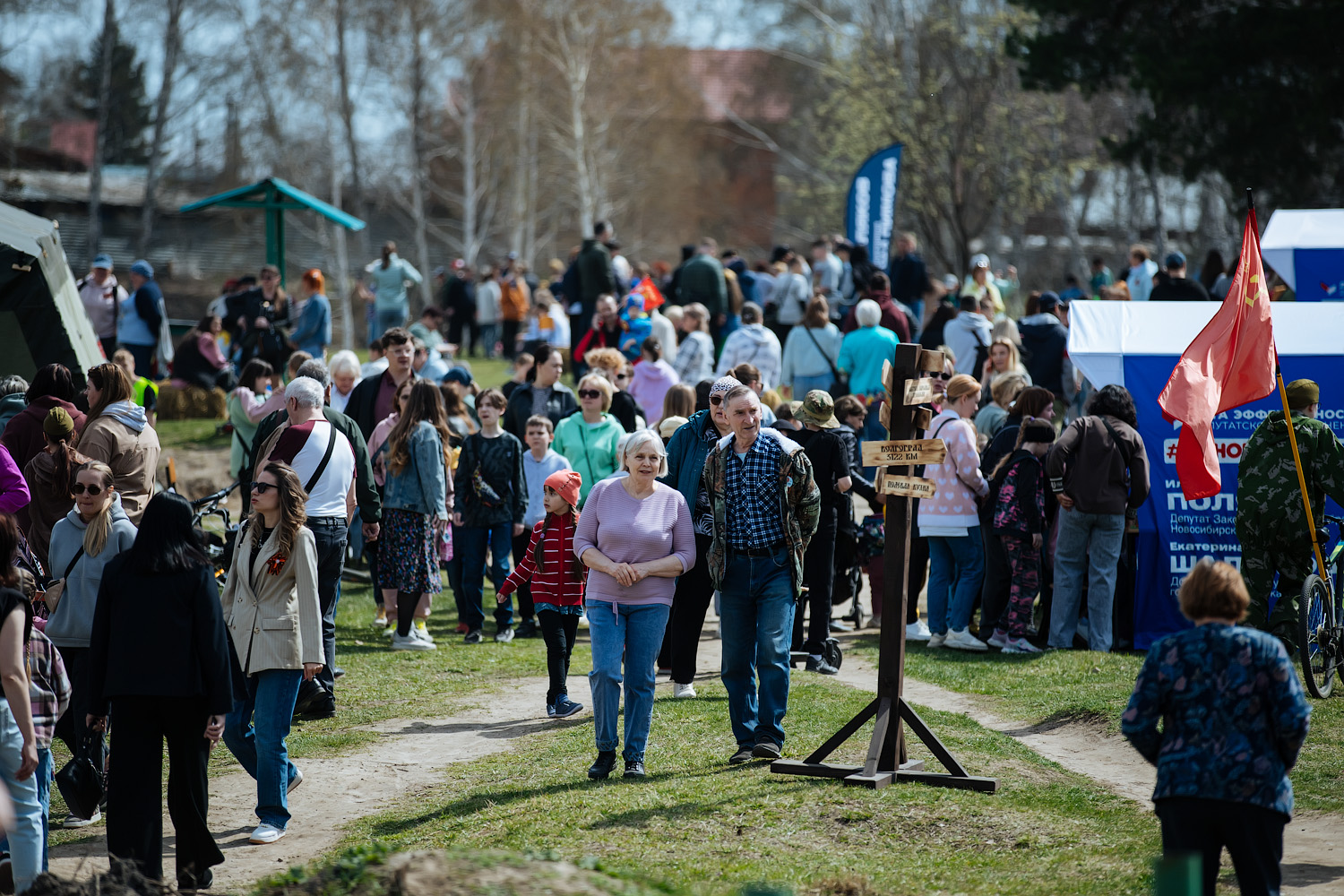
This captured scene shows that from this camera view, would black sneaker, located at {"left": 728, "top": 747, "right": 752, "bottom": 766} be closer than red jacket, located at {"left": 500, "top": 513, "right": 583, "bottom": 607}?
Yes

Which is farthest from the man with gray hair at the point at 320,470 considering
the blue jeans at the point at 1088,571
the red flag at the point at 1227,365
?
the blue jeans at the point at 1088,571

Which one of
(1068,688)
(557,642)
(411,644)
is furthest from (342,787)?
(1068,688)

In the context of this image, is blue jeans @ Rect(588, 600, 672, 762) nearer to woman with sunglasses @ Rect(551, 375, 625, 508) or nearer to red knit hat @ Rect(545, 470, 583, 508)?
red knit hat @ Rect(545, 470, 583, 508)

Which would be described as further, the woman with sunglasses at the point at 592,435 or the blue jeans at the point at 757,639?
the woman with sunglasses at the point at 592,435

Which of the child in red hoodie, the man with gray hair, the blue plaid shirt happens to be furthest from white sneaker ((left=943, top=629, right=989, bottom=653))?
the man with gray hair

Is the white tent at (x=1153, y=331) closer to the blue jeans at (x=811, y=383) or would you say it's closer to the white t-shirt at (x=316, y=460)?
the blue jeans at (x=811, y=383)

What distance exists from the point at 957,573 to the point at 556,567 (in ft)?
12.7

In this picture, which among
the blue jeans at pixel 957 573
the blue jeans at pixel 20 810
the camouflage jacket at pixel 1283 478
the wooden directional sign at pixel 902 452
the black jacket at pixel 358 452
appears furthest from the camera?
the blue jeans at pixel 957 573

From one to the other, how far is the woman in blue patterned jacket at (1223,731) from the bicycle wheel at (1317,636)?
13.4 ft

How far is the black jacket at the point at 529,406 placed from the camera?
481 inches

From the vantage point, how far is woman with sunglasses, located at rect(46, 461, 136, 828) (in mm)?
6613

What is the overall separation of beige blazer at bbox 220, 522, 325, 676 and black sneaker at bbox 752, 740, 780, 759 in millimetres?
2427

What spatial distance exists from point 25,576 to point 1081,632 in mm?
7679

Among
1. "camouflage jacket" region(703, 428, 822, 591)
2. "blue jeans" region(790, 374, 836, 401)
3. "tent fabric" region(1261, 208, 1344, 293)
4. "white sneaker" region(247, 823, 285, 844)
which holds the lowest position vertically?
"white sneaker" region(247, 823, 285, 844)
